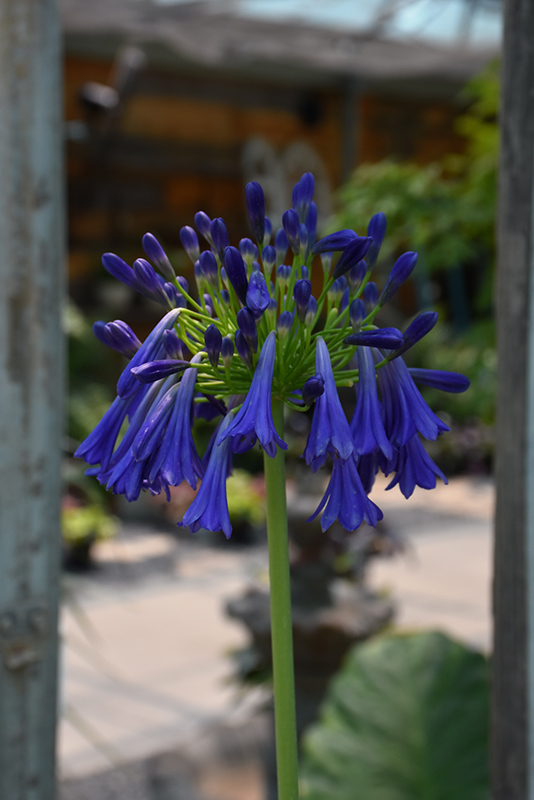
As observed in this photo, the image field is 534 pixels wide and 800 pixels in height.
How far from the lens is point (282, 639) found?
2.21 ft

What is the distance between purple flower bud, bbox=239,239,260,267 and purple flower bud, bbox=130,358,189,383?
0.16 metres

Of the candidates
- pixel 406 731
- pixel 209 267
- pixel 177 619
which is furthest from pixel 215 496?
pixel 177 619

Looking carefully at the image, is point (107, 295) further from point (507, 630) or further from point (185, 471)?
point (185, 471)

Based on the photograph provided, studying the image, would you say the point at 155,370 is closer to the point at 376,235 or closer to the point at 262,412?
the point at 262,412

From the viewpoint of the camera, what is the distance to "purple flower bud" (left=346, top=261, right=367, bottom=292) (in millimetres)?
779

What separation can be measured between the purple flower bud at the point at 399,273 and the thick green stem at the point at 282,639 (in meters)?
0.20

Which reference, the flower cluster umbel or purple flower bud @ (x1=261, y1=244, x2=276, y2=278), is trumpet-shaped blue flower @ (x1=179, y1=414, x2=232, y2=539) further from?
purple flower bud @ (x1=261, y1=244, x2=276, y2=278)

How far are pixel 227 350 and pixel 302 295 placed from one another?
80 mm

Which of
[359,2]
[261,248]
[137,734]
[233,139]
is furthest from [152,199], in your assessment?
[261,248]

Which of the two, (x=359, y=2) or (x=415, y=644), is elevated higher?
(x=359, y=2)

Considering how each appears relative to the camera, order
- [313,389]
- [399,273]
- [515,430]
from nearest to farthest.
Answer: [313,389] < [399,273] < [515,430]

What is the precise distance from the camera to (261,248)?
2.66 ft

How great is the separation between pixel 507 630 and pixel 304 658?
5.91 feet

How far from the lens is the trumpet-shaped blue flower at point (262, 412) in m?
0.66
